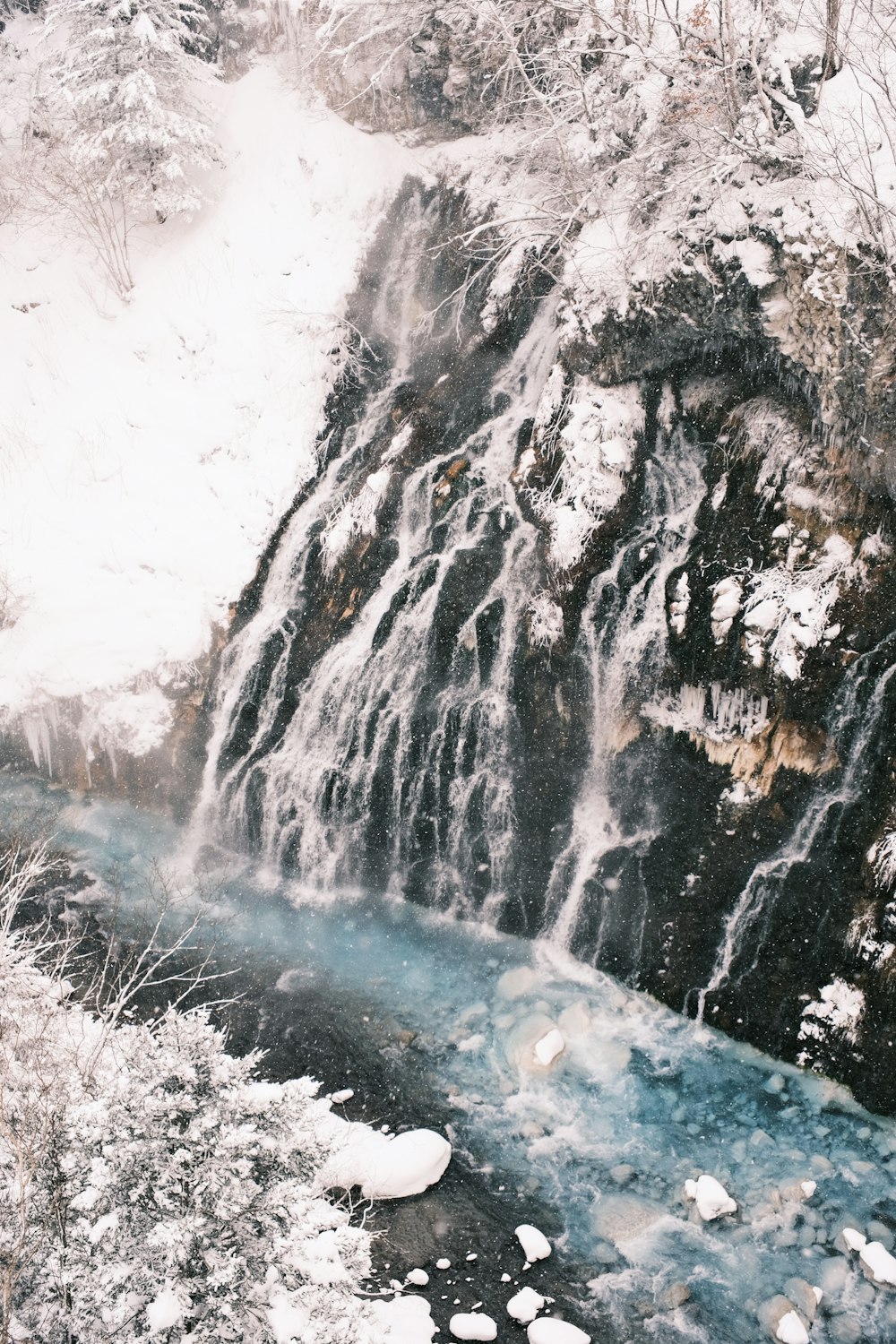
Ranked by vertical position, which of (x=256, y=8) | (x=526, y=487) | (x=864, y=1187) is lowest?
(x=864, y=1187)

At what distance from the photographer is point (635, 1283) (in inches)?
271

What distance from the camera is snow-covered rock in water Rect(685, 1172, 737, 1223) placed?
7.36m

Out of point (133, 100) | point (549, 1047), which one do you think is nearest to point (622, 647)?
point (549, 1047)

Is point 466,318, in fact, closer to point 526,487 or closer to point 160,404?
point 526,487

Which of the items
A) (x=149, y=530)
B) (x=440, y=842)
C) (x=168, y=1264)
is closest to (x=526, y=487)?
(x=440, y=842)

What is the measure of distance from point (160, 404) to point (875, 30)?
40.6 feet

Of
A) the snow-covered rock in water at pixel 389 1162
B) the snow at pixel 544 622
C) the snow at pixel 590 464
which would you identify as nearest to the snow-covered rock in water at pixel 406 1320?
the snow-covered rock in water at pixel 389 1162

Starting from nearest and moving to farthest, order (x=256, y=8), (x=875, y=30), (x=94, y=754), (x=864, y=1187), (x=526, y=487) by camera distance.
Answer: (x=864, y=1187) → (x=875, y=30) → (x=526, y=487) → (x=94, y=754) → (x=256, y=8)

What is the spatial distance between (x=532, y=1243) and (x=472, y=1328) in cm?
93

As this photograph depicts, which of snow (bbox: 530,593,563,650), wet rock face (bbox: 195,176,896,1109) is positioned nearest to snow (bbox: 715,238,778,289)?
wet rock face (bbox: 195,176,896,1109)

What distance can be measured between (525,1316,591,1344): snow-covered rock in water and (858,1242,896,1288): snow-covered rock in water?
2.48 m

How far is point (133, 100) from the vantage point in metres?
15.0

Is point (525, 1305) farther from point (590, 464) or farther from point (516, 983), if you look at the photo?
point (590, 464)

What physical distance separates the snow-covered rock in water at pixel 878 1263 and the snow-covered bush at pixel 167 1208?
4276 millimetres
